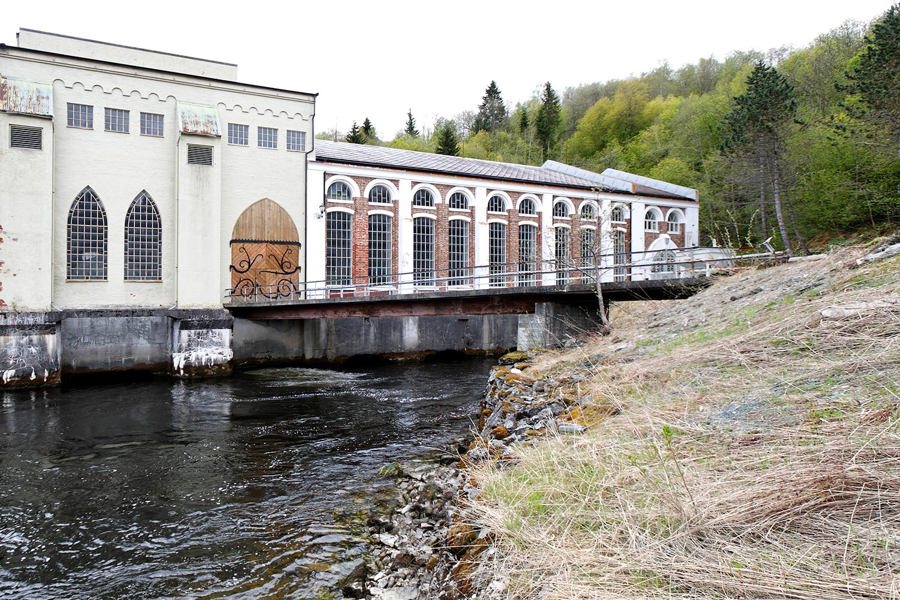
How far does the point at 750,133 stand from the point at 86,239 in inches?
1264

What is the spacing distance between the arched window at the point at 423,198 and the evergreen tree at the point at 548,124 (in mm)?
34928

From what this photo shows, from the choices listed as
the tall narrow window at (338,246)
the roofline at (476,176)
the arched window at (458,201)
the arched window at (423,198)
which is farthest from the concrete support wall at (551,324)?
the arched window at (458,201)

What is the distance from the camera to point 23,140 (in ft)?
67.7

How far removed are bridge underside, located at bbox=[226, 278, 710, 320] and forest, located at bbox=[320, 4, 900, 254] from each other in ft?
7.35

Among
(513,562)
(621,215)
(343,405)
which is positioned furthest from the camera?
(621,215)

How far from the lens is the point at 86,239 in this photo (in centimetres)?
2231

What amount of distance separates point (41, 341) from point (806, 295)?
22.8 metres

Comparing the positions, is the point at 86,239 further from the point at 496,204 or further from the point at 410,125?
the point at 410,125

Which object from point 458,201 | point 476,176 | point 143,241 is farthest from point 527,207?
point 143,241

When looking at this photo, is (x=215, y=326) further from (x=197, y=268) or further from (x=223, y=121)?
(x=223, y=121)

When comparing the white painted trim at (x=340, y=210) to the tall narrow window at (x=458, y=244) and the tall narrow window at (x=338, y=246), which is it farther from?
the tall narrow window at (x=458, y=244)

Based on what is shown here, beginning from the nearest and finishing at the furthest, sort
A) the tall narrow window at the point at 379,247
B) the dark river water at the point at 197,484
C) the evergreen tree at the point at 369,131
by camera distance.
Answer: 1. the dark river water at the point at 197,484
2. the tall narrow window at the point at 379,247
3. the evergreen tree at the point at 369,131

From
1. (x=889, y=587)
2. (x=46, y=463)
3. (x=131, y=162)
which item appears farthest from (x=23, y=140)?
(x=889, y=587)

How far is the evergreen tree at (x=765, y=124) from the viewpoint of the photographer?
2877 cm
